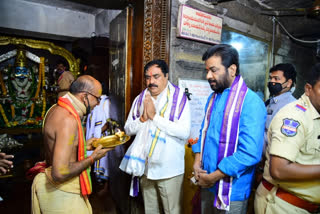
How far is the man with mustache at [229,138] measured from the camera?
5.24 ft

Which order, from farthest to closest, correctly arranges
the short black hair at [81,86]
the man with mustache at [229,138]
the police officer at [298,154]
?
the short black hair at [81,86] < the man with mustache at [229,138] < the police officer at [298,154]

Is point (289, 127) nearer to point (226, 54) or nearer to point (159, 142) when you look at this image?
point (226, 54)

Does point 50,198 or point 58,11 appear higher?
point 58,11

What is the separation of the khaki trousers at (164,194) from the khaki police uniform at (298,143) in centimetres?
112

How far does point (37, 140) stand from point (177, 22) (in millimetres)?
5839

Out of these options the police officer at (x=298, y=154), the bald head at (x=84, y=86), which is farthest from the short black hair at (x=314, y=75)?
the bald head at (x=84, y=86)

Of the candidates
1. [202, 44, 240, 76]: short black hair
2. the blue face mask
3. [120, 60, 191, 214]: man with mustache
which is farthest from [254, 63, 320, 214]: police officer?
the blue face mask

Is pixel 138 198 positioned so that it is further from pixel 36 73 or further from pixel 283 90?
pixel 36 73

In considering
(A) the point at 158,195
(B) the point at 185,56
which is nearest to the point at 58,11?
(B) the point at 185,56

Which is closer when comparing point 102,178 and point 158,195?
point 158,195

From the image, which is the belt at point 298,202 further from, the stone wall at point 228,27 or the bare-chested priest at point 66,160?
the stone wall at point 228,27

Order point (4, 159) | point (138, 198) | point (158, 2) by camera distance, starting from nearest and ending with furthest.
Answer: point (4, 159), point (158, 2), point (138, 198)

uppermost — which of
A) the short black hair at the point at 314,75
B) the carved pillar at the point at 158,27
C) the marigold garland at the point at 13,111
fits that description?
the carved pillar at the point at 158,27

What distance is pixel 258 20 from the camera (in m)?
4.39
